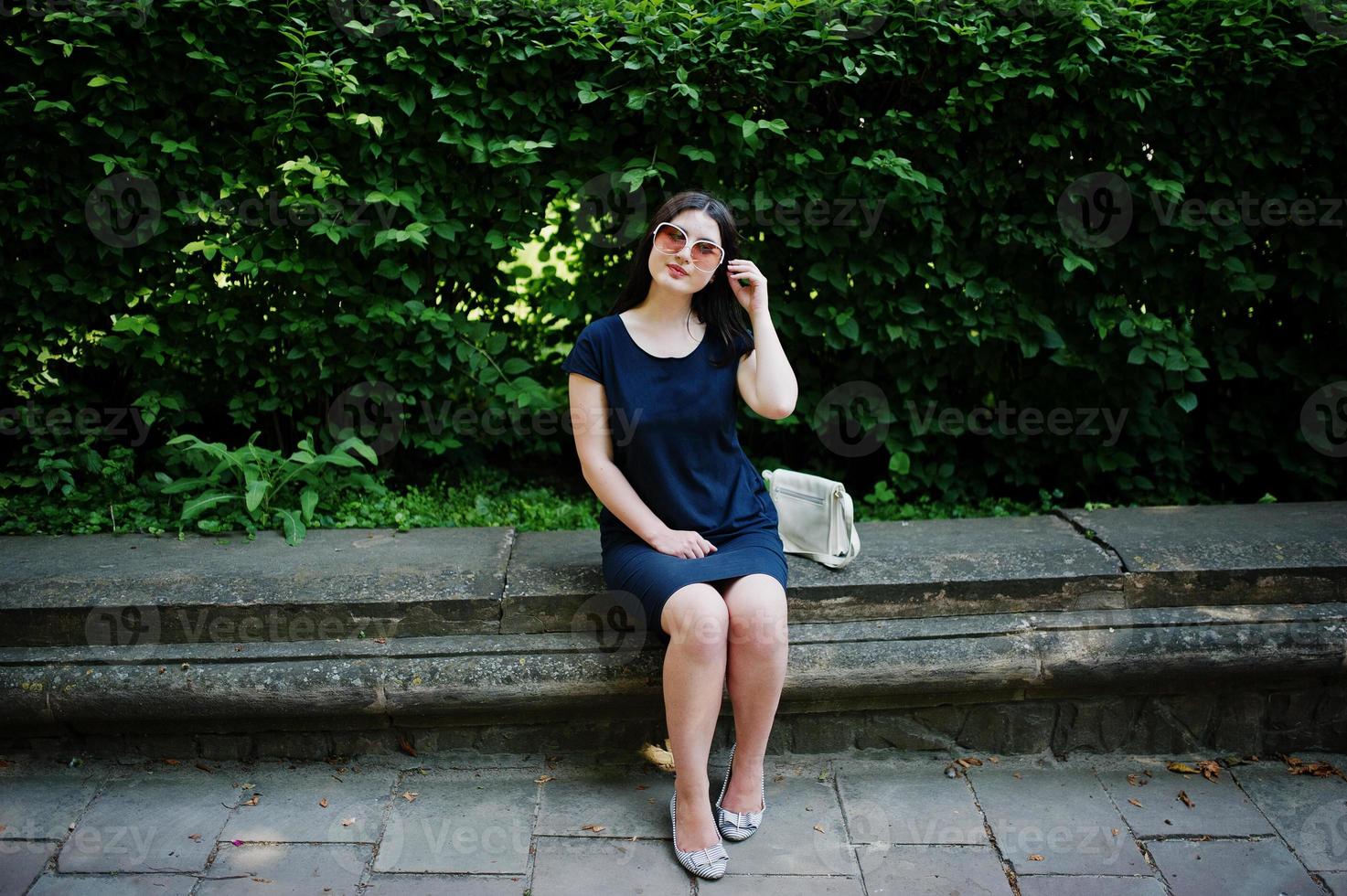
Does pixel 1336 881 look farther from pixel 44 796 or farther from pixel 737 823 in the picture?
pixel 44 796

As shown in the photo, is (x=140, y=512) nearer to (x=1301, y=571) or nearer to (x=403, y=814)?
(x=403, y=814)

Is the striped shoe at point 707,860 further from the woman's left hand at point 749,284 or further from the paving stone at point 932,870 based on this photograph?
→ the woman's left hand at point 749,284

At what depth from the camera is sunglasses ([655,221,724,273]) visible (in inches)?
112

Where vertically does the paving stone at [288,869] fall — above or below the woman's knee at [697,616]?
below

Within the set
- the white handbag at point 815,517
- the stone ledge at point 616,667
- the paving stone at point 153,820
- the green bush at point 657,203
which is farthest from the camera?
the green bush at point 657,203

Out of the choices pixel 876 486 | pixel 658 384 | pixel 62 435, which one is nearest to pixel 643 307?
pixel 658 384

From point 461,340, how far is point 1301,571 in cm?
298

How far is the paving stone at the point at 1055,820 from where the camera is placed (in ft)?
8.58

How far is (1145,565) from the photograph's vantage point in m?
3.13

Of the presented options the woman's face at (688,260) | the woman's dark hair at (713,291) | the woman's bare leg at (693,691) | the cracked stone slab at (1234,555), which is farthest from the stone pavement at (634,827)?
the woman's face at (688,260)

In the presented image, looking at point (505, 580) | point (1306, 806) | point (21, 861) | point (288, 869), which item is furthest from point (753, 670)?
point (21, 861)

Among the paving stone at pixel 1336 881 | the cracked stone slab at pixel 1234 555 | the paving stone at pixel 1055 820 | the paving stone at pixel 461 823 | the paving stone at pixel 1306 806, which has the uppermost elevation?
the cracked stone slab at pixel 1234 555

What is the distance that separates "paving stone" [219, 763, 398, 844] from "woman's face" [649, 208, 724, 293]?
1.67 m

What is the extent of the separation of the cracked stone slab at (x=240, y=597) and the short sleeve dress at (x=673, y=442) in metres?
0.48
